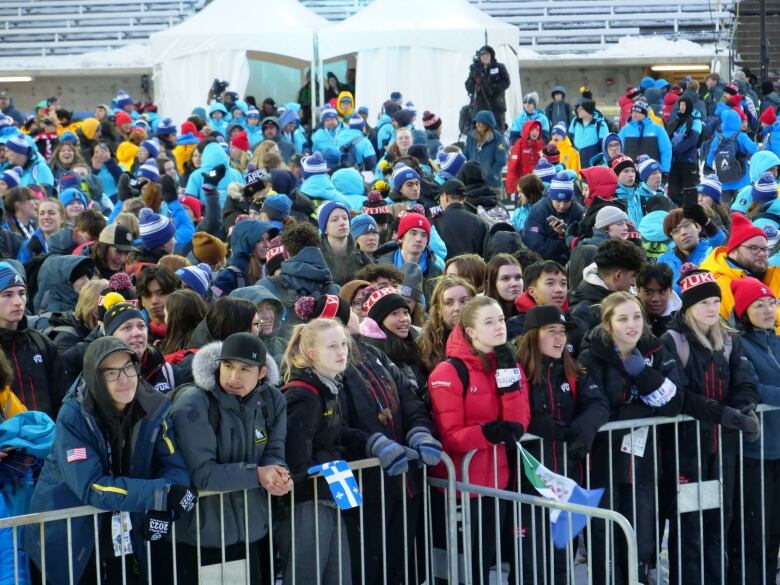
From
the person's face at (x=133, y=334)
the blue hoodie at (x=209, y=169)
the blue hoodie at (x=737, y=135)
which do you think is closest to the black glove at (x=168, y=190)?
the blue hoodie at (x=209, y=169)

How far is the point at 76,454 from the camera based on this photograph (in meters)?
5.02

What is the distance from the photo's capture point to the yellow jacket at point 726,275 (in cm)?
730

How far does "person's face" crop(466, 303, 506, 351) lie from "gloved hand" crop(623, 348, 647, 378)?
29.0 inches

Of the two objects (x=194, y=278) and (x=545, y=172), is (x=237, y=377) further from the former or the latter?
(x=545, y=172)

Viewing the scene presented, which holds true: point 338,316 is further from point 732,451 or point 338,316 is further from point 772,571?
point 772,571

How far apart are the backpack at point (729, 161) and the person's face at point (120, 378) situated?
11.0m

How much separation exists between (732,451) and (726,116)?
10.4 m

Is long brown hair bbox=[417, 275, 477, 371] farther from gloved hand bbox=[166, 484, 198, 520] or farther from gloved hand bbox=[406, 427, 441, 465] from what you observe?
gloved hand bbox=[166, 484, 198, 520]

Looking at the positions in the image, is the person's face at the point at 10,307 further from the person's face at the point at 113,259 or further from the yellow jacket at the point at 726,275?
the yellow jacket at the point at 726,275

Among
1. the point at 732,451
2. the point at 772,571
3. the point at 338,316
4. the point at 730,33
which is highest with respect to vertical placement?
the point at 730,33

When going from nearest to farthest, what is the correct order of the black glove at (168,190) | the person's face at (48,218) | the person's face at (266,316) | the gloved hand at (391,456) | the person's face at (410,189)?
the gloved hand at (391,456), the person's face at (266,316), the person's face at (48,218), the person's face at (410,189), the black glove at (168,190)

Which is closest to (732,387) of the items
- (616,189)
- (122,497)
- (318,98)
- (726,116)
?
(122,497)

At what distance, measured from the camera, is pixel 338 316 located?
6.44m

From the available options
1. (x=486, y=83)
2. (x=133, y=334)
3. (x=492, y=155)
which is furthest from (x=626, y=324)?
(x=486, y=83)
